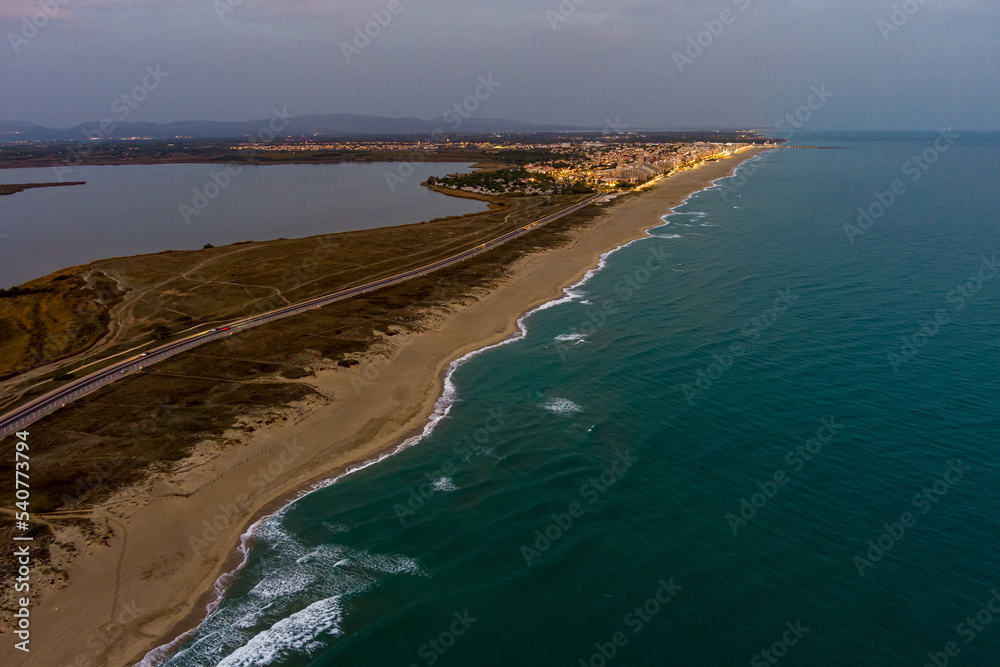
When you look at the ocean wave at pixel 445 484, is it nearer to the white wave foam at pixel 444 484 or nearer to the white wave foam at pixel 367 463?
the white wave foam at pixel 444 484

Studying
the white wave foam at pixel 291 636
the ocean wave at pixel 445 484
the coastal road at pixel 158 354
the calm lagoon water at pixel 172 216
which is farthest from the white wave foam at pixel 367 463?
the calm lagoon water at pixel 172 216

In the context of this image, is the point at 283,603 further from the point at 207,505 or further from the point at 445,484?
the point at 445,484

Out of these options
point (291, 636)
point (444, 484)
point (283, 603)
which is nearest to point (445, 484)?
point (444, 484)

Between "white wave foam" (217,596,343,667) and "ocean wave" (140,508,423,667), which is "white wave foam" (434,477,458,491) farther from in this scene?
"white wave foam" (217,596,343,667)

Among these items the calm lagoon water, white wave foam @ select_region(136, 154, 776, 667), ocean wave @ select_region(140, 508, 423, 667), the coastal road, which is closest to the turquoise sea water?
ocean wave @ select_region(140, 508, 423, 667)

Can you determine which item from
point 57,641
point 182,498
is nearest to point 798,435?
point 182,498
